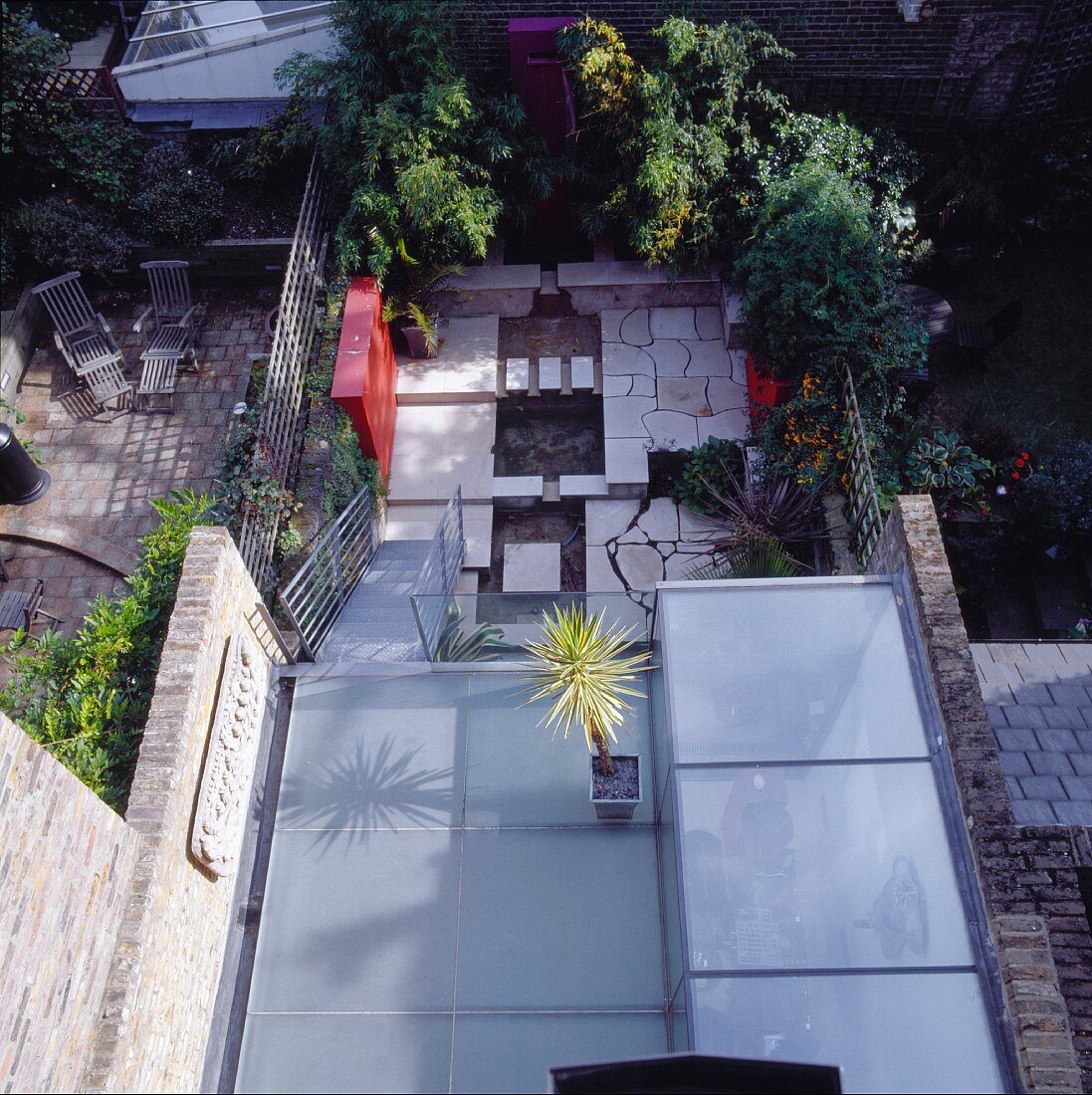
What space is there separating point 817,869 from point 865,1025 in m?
0.79

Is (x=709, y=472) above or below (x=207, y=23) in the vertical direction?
below

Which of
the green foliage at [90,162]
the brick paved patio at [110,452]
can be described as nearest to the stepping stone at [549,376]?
the brick paved patio at [110,452]

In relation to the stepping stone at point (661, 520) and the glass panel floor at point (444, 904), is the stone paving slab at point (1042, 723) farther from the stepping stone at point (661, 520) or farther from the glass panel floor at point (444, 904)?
the glass panel floor at point (444, 904)

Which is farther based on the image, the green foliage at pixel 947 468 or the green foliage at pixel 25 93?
the green foliage at pixel 25 93

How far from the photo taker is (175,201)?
10.6 m

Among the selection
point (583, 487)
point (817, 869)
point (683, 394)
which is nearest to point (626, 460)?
point (583, 487)

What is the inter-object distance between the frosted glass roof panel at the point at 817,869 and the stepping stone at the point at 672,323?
603cm

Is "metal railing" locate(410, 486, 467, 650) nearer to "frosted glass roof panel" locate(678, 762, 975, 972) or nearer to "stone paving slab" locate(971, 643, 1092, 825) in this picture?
"frosted glass roof panel" locate(678, 762, 975, 972)

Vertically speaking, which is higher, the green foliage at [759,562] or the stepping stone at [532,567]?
the stepping stone at [532,567]

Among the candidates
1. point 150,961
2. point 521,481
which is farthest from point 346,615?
point 150,961

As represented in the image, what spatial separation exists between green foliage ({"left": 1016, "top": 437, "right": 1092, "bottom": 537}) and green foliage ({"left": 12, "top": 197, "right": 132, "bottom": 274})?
987 centimetres

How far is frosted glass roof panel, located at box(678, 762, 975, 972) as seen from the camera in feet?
16.4

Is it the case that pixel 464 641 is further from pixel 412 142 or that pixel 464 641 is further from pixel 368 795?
pixel 412 142

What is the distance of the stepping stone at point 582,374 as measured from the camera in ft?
33.0
